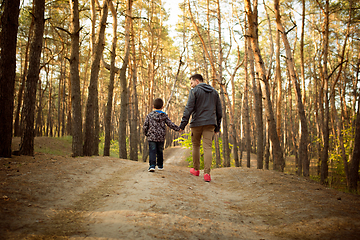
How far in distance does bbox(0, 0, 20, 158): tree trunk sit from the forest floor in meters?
1.85

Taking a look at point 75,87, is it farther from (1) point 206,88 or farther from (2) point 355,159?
(2) point 355,159

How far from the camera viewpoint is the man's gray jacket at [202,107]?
488 cm

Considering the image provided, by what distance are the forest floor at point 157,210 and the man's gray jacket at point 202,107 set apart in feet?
4.97

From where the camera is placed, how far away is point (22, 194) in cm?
305

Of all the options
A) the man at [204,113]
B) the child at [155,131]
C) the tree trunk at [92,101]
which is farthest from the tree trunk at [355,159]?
the tree trunk at [92,101]

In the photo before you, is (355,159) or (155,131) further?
(355,159)

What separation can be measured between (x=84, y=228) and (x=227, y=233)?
1.60 m

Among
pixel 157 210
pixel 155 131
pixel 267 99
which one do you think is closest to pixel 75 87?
pixel 155 131

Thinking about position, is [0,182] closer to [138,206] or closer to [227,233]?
[138,206]

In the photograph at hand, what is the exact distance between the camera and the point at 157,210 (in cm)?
279

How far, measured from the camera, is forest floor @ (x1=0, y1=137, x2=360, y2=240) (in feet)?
7.36

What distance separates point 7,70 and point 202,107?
5387 mm

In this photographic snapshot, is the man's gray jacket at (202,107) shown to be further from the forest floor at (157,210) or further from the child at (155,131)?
the forest floor at (157,210)

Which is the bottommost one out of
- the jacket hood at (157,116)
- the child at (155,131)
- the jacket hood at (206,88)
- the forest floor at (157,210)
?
the forest floor at (157,210)
